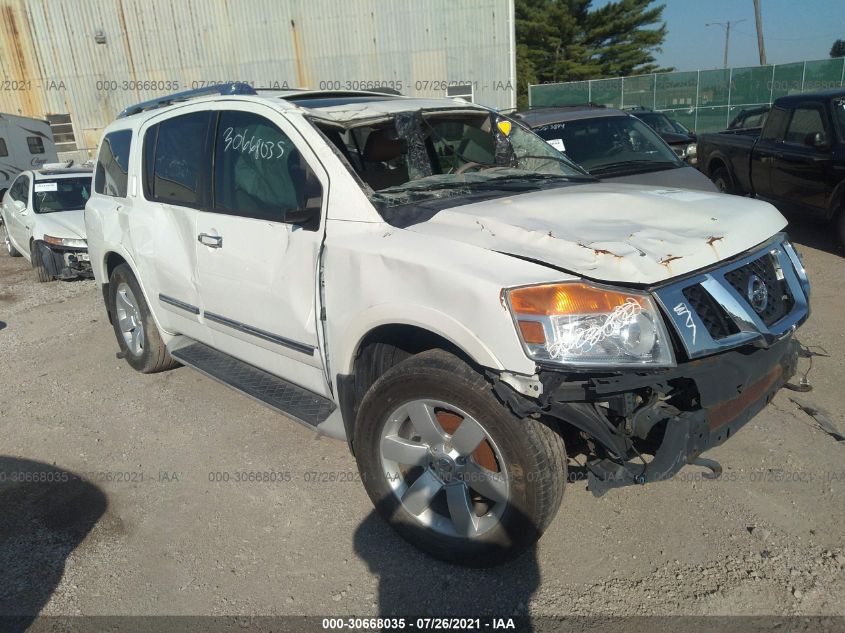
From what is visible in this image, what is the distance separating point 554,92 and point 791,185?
22322 mm

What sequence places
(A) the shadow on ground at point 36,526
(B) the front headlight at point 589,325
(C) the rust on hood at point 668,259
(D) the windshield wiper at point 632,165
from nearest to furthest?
(B) the front headlight at point 589,325
(C) the rust on hood at point 668,259
(A) the shadow on ground at point 36,526
(D) the windshield wiper at point 632,165

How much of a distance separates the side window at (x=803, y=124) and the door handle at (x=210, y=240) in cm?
701

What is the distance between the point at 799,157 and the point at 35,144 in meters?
21.4

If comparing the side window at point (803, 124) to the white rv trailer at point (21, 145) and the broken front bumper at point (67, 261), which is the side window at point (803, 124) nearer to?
the broken front bumper at point (67, 261)

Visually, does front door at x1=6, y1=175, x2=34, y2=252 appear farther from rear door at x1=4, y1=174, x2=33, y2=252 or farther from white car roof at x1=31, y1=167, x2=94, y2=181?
white car roof at x1=31, y1=167, x2=94, y2=181

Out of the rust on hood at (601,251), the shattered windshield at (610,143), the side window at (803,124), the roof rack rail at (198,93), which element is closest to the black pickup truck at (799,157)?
the side window at (803,124)

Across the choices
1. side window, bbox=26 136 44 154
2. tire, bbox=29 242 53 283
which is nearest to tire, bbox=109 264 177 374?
tire, bbox=29 242 53 283

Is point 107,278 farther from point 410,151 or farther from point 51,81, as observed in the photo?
point 51,81

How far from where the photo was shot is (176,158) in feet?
13.6

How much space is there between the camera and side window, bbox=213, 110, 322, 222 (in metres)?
3.26

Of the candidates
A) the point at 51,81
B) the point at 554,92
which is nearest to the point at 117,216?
the point at 51,81

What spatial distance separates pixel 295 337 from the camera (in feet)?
10.7

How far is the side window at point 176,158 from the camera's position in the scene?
12.8ft

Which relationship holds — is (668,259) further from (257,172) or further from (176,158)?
(176,158)
